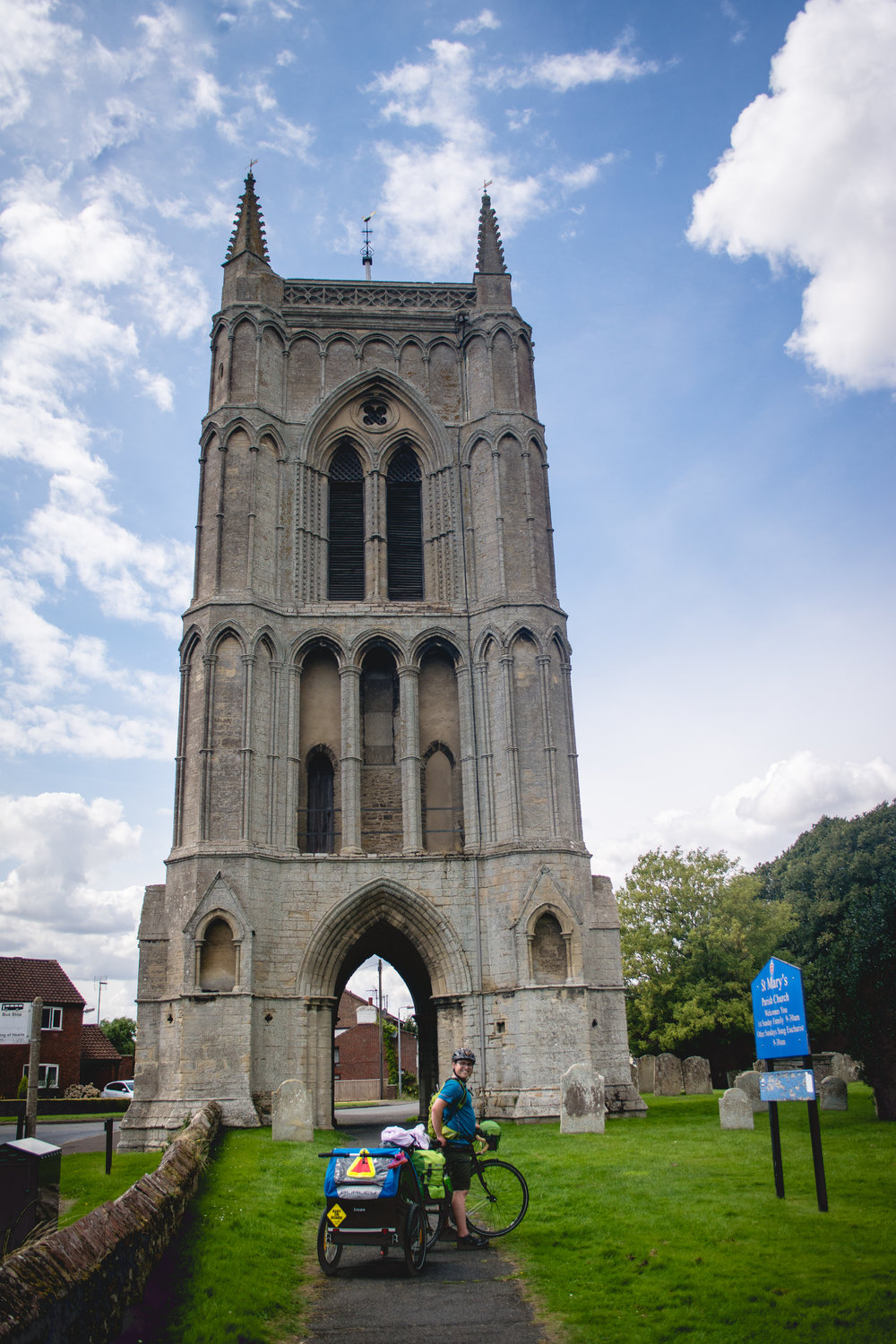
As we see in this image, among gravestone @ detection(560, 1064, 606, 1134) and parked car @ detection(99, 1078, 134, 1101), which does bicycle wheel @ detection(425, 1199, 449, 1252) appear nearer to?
gravestone @ detection(560, 1064, 606, 1134)

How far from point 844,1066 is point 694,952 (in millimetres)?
5622

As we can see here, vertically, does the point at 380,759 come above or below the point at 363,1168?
above

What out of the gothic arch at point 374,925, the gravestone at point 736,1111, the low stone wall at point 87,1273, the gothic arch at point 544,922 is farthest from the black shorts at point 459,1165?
the gothic arch at point 374,925

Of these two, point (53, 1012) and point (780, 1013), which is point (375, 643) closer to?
point (780, 1013)

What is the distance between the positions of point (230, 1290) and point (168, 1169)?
1.97m

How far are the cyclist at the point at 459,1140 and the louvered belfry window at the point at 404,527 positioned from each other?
17545 mm

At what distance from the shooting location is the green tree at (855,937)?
16.5 metres

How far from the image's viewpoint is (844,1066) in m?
33.1

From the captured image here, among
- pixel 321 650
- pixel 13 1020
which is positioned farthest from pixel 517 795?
pixel 13 1020

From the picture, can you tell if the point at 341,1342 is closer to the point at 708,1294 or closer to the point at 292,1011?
the point at 708,1294

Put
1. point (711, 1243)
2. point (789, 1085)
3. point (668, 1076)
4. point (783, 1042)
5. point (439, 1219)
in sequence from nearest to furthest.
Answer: point (711, 1243), point (439, 1219), point (789, 1085), point (783, 1042), point (668, 1076)

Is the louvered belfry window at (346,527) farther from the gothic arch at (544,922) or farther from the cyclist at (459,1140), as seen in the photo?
the cyclist at (459,1140)

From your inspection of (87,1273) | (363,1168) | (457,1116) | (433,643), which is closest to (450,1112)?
(457,1116)

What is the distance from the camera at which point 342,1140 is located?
1720 cm
